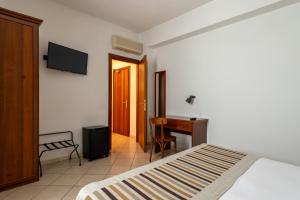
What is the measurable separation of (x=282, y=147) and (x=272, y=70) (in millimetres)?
1100

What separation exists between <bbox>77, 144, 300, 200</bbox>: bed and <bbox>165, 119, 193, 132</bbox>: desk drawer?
131 cm

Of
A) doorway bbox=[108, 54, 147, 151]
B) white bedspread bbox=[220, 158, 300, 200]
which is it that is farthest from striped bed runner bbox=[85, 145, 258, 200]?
doorway bbox=[108, 54, 147, 151]

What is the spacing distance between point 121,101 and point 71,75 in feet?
7.28

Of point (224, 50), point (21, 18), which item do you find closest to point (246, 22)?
point (224, 50)

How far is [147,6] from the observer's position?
2912mm

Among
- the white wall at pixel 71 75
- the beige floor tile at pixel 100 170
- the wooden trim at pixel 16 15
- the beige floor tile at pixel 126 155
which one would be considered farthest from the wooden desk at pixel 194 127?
the wooden trim at pixel 16 15

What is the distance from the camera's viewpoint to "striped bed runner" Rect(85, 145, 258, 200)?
0.93 metres

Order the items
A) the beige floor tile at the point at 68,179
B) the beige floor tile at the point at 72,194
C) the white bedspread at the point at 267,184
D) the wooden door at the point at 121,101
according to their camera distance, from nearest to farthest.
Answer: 1. the white bedspread at the point at 267,184
2. the beige floor tile at the point at 72,194
3. the beige floor tile at the point at 68,179
4. the wooden door at the point at 121,101

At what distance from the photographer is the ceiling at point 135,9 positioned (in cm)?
279

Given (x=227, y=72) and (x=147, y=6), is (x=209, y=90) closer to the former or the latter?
(x=227, y=72)

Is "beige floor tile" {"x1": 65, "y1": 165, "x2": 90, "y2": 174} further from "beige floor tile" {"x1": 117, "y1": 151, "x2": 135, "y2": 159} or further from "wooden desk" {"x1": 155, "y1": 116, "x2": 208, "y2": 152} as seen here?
"wooden desk" {"x1": 155, "y1": 116, "x2": 208, "y2": 152}

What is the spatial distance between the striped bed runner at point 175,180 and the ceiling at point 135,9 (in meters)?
2.59

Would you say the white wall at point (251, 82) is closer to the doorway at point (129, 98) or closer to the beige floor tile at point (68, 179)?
the doorway at point (129, 98)

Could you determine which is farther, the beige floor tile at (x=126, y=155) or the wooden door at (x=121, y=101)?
the wooden door at (x=121, y=101)
